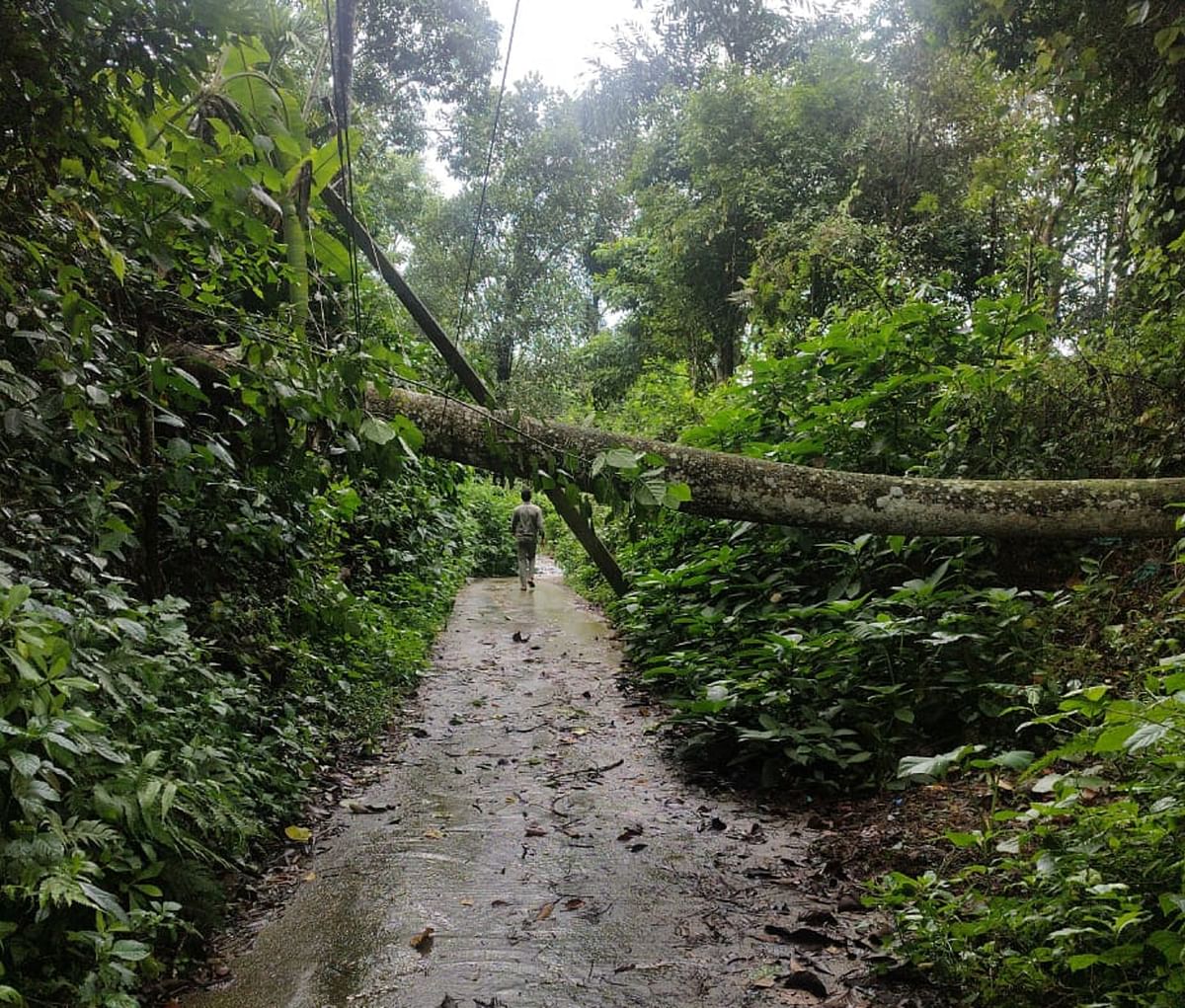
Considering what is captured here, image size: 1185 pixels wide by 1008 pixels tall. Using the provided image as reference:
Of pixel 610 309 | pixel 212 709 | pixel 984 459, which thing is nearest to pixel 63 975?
pixel 212 709

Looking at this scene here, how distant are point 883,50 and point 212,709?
1357cm

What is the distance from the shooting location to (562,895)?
10.6 ft

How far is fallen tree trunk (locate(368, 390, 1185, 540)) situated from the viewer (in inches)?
172

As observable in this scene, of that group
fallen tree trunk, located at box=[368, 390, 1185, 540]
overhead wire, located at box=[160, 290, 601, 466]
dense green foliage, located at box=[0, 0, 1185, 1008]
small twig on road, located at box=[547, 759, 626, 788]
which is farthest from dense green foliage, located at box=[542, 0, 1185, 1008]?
overhead wire, located at box=[160, 290, 601, 466]

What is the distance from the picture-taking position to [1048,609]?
4.18 m

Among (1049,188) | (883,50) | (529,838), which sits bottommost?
(529,838)

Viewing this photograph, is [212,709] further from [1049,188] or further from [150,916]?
[1049,188]

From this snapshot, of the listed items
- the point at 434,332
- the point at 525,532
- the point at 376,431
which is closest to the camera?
the point at 376,431

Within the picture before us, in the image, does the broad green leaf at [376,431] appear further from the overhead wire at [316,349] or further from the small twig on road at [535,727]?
the small twig on road at [535,727]

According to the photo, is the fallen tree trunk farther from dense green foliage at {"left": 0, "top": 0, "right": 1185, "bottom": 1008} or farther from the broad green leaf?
the broad green leaf

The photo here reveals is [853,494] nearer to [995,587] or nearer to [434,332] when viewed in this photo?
[995,587]

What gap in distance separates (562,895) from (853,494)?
2906 mm

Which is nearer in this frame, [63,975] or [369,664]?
[63,975]

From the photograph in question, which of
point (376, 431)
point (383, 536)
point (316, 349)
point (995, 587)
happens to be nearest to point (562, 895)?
point (376, 431)
